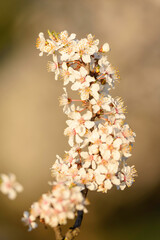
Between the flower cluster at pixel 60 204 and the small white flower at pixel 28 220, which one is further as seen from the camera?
the small white flower at pixel 28 220

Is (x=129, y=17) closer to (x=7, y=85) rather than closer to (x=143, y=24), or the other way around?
(x=143, y=24)

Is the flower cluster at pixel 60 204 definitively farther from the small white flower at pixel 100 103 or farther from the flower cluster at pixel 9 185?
the small white flower at pixel 100 103

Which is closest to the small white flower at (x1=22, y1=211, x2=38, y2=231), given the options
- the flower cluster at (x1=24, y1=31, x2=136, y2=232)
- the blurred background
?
the flower cluster at (x1=24, y1=31, x2=136, y2=232)

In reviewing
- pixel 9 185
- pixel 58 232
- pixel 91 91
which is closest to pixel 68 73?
pixel 91 91

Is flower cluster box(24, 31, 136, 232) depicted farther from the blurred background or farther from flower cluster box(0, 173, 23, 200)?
the blurred background

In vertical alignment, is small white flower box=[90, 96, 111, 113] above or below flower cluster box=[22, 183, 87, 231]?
above

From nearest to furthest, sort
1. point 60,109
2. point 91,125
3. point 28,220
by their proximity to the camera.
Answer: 1. point 28,220
2. point 91,125
3. point 60,109

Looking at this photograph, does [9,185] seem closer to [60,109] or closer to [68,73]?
[68,73]

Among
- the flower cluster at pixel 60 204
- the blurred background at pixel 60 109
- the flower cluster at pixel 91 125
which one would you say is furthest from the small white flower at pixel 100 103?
the blurred background at pixel 60 109
